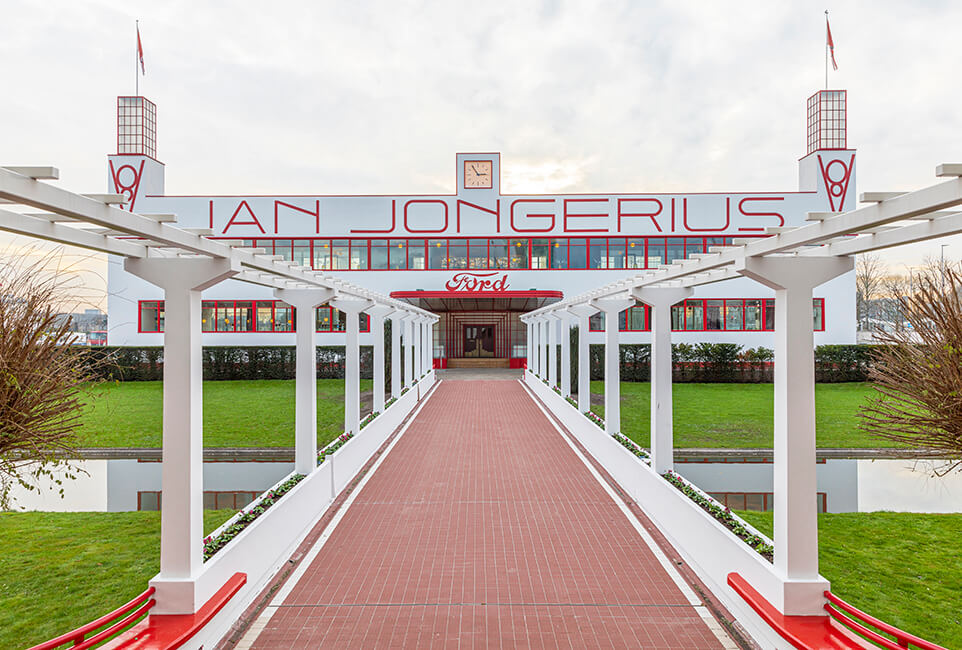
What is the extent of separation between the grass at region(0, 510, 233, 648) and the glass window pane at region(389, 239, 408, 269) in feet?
77.2

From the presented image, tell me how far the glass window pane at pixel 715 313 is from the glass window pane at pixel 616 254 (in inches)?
174

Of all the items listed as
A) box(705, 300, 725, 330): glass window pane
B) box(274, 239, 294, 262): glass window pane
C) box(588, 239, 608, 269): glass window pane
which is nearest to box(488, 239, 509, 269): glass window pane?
box(588, 239, 608, 269): glass window pane

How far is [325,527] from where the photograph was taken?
292 inches

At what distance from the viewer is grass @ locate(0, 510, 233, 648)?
5.14 m

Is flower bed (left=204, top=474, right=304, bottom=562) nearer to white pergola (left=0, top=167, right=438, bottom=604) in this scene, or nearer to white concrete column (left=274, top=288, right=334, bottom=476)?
white concrete column (left=274, top=288, right=334, bottom=476)

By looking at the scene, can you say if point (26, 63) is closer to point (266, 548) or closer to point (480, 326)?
point (266, 548)

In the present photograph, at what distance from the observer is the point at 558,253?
102 ft

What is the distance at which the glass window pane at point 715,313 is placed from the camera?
29969 millimetres

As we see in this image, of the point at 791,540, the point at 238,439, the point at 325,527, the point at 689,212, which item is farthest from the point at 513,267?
the point at 791,540

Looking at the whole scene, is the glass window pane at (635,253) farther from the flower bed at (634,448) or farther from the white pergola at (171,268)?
the white pergola at (171,268)

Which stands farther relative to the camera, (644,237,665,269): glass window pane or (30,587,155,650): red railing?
(644,237,665,269): glass window pane

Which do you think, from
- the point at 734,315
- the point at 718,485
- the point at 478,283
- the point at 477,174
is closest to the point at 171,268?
the point at 718,485

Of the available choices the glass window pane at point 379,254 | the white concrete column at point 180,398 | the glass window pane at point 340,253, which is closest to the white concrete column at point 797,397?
the white concrete column at point 180,398

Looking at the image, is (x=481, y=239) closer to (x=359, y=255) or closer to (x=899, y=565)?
(x=359, y=255)
